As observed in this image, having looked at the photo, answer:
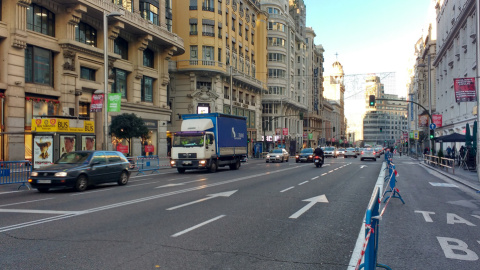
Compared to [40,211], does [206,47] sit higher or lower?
higher

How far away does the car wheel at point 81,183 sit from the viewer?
15.3m

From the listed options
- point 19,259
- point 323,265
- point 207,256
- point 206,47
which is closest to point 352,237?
point 323,265

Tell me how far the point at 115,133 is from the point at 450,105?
3867 cm

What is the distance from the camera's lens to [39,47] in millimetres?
27031

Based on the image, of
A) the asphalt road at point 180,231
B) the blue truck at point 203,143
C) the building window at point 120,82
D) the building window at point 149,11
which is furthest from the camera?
the building window at point 149,11

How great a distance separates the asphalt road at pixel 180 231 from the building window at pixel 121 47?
78.9 ft

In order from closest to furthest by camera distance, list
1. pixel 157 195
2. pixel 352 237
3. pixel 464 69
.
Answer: pixel 352 237, pixel 157 195, pixel 464 69

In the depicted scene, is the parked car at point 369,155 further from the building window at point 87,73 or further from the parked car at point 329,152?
the building window at point 87,73

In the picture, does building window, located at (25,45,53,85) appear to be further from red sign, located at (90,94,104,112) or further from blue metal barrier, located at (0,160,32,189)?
blue metal barrier, located at (0,160,32,189)

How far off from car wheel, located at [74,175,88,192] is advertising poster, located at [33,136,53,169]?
3920 millimetres

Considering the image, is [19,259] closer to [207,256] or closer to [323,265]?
[207,256]

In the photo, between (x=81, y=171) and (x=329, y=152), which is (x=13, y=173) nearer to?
(x=81, y=171)

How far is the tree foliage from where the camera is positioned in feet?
101

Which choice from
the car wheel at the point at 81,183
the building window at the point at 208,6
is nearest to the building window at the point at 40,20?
the car wheel at the point at 81,183
